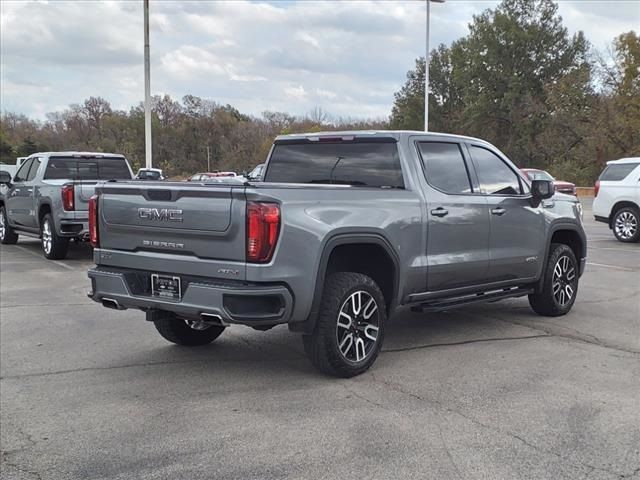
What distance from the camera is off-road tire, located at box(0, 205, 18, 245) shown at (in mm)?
14641

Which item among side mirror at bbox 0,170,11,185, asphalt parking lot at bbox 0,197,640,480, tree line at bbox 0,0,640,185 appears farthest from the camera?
tree line at bbox 0,0,640,185

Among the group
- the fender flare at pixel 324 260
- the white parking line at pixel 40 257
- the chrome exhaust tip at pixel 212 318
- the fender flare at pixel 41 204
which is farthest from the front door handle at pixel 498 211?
the fender flare at pixel 41 204

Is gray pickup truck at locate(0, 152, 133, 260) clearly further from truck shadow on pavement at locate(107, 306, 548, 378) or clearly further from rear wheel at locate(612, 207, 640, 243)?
rear wheel at locate(612, 207, 640, 243)

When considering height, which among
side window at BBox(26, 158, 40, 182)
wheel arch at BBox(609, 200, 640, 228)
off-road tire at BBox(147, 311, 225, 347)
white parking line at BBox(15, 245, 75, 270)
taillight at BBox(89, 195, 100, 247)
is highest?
side window at BBox(26, 158, 40, 182)

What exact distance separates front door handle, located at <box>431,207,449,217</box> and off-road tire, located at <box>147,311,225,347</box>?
2198 mm

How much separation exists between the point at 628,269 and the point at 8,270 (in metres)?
10.0

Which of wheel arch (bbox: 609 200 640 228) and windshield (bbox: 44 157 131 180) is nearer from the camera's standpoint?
windshield (bbox: 44 157 131 180)

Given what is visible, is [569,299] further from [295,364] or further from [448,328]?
[295,364]

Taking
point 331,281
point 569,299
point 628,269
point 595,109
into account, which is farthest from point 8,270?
point 595,109

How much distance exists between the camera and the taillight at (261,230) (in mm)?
4355

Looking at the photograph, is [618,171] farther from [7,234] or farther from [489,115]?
[489,115]

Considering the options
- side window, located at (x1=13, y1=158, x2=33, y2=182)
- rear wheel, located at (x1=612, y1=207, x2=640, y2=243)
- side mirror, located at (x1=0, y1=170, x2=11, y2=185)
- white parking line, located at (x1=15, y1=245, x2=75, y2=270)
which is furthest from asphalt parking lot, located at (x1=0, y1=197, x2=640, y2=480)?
rear wheel, located at (x1=612, y1=207, x2=640, y2=243)

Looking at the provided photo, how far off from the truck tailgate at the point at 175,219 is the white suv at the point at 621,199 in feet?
40.7

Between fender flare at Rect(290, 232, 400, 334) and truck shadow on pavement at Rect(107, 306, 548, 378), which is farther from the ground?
fender flare at Rect(290, 232, 400, 334)
